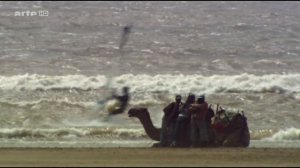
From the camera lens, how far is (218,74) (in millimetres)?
26391

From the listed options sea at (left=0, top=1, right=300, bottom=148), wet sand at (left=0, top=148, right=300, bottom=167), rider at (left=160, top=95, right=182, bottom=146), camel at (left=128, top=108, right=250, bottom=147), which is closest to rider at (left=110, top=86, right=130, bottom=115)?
sea at (left=0, top=1, right=300, bottom=148)

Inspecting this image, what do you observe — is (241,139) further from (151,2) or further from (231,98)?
(151,2)

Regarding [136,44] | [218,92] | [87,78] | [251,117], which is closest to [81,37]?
[136,44]

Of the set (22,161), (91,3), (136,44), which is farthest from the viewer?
(91,3)

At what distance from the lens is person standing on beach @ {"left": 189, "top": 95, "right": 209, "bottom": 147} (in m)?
15.6

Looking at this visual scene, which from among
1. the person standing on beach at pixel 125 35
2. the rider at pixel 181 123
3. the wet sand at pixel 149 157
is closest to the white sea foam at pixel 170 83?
the person standing on beach at pixel 125 35

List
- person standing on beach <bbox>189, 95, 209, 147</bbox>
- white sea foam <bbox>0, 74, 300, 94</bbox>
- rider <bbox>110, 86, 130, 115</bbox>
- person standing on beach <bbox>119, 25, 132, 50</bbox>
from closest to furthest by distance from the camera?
1. person standing on beach <bbox>189, 95, 209, 147</bbox>
2. rider <bbox>110, 86, 130, 115</bbox>
3. white sea foam <bbox>0, 74, 300, 94</bbox>
4. person standing on beach <bbox>119, 25, 132, 50</bbox>

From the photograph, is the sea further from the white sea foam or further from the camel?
the camel

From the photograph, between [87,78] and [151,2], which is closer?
[87,78]

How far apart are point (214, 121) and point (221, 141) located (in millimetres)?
400

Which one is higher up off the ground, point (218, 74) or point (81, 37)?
Result: point (81, 37)

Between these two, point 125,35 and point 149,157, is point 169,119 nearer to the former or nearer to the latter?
point 149,157

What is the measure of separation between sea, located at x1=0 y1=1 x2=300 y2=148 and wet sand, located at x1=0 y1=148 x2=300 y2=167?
104 cm

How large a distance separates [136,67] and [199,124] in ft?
39.2
